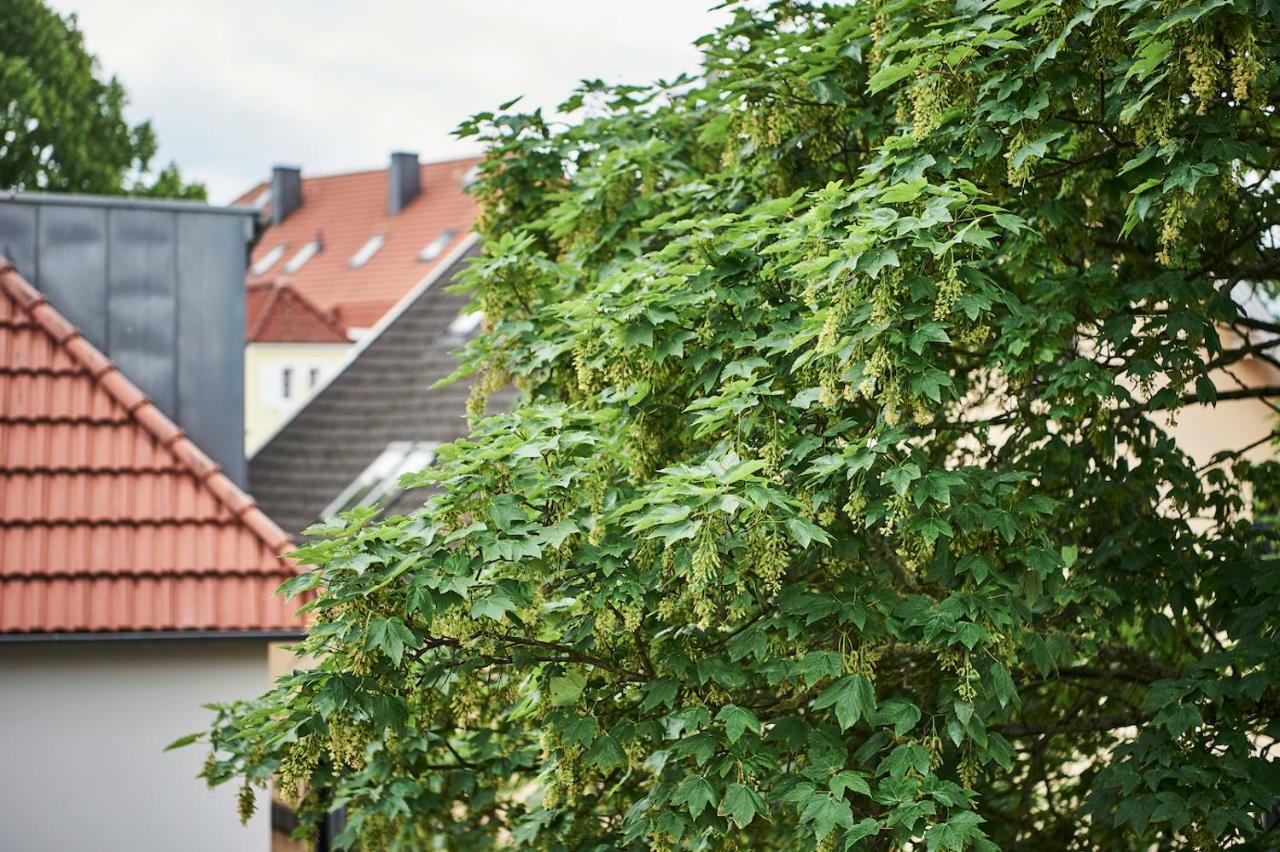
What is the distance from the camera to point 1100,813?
20.1 feet

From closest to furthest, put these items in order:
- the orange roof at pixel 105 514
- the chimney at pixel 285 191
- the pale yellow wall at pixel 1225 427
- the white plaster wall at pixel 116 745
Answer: the white plaster wall at pixel 116 745 → the orange roof at pixel 105 514 → the pale yellow wall at pixel 1225 427 → the chimney at pixel 285 191

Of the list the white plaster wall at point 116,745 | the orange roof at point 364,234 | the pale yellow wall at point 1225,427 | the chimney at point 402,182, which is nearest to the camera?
the white plaster wall at point 116,745

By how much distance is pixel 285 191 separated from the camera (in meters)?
55.8

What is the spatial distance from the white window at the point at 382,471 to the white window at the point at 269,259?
1290 inches

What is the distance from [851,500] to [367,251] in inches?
1798

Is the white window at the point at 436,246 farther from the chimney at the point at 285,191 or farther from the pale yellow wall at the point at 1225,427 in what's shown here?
the pale yellow wall at the point at 1225,427

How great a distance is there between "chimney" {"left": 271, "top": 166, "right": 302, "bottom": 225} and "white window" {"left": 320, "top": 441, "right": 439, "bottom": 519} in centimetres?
3483

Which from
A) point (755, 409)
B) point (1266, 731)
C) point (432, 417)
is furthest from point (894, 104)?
point (432, 417)

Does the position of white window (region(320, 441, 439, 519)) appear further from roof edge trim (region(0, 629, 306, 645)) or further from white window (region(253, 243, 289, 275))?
white window (region(253, 243, 289, 275))

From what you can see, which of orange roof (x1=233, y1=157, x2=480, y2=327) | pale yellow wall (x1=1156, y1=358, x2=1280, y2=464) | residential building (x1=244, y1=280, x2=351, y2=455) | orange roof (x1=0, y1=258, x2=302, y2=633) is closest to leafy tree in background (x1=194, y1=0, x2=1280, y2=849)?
orange roof (x1=0, y1=258, x2=302, y2=633)

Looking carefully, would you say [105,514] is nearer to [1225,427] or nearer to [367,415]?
[1225,427]

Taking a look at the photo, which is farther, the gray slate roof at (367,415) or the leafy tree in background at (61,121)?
the leafy tree in background at (61,121)

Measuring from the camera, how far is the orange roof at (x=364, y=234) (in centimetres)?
4647

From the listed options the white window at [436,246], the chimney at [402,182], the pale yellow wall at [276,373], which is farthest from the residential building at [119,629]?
the chimney at [402,182]
